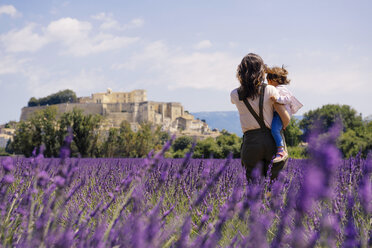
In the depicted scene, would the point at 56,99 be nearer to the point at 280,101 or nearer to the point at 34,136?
the point at 34,136

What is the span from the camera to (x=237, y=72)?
3.36 m

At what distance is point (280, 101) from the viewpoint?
3189 mm

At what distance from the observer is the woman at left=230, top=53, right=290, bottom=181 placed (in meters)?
3.22

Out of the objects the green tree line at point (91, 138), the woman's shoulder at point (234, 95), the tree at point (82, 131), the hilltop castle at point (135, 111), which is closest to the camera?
the woman's shoulder at point (234, 95)

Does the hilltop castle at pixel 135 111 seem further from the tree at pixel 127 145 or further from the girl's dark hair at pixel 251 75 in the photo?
the girl's dark hair at pixel 251 75

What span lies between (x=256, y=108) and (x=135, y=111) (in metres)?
84.4

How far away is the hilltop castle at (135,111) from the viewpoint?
278ft

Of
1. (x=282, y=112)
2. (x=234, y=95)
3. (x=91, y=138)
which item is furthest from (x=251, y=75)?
(x=91, y=138)

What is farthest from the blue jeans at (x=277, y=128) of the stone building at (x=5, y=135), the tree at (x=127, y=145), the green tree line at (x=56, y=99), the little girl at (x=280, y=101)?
the green tree line at (x=56, y=99)

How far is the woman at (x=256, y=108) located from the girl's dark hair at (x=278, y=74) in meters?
0.31

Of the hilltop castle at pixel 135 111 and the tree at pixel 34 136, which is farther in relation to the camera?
the hilltop castle at pixel 135 111

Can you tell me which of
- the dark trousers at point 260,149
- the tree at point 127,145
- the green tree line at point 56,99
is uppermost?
the green tree line at point 56,99

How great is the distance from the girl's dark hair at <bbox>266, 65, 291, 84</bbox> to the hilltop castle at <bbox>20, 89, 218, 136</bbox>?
71508 mm

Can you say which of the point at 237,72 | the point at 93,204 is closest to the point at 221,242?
the point at 93,204
